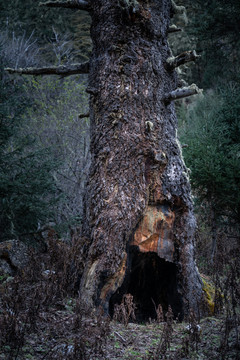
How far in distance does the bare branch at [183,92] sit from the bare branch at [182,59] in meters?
0.43

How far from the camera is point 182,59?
4.25 meters

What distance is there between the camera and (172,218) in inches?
162

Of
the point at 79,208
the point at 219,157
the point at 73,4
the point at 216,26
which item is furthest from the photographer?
the point at 216,26

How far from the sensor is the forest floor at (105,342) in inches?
99.3

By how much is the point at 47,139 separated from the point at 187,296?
291 inches

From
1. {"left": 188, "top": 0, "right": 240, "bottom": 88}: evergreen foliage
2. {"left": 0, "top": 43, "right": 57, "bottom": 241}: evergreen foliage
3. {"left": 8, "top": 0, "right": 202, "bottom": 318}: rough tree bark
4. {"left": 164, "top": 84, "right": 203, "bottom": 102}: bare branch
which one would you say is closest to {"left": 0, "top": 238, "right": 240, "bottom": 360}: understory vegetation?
{"left": 8, "top": 0, "right": 202, "bottom": 318}: rough tree bark

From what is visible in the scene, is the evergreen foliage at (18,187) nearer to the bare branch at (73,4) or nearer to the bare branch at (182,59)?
the bare branch at (73,4)

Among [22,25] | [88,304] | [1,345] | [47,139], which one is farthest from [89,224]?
[22,25]

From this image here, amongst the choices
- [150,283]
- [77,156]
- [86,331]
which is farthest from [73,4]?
[77,156]

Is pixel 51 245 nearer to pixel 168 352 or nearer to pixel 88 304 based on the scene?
pixel 88 304

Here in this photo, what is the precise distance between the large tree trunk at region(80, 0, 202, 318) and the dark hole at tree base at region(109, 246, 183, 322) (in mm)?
13

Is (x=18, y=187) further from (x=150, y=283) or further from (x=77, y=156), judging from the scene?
(x=150, y=283)

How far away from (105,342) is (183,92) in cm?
305

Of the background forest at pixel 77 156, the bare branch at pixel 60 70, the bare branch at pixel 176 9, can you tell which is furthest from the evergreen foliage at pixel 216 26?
the bare branch at pixel 60 70
